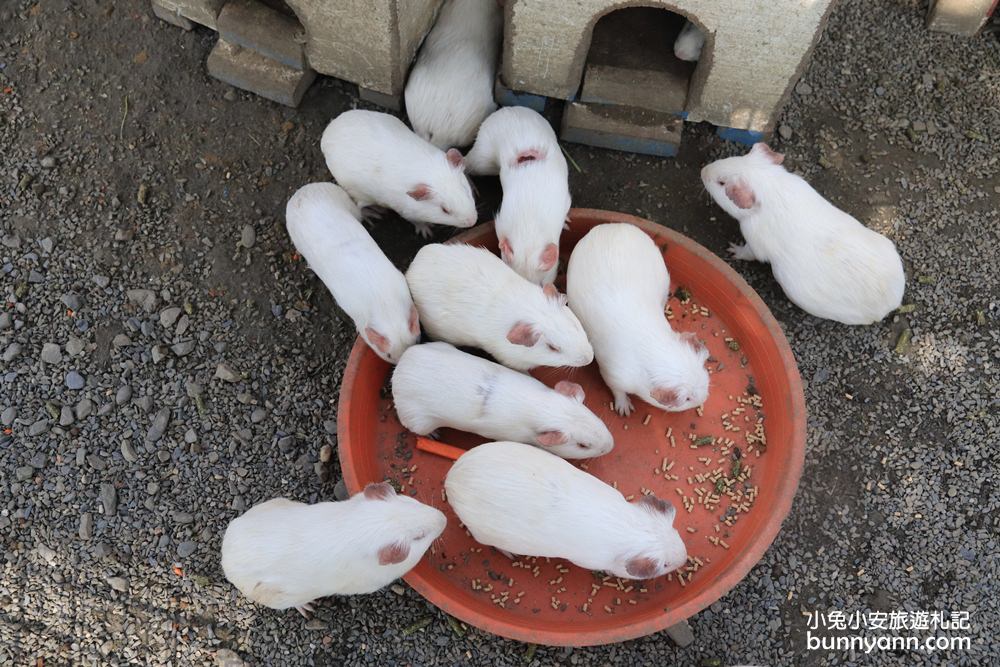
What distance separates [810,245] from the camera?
3.95 m

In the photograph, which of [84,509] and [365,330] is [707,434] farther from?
[84,509]

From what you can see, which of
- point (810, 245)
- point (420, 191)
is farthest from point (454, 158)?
point (810, 245)

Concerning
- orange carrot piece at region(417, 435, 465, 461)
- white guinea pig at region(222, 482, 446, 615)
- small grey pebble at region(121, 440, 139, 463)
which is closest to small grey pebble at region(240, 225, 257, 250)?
small grey pebble at region(121, 440, 139, 463)

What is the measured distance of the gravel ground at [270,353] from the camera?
3730mm

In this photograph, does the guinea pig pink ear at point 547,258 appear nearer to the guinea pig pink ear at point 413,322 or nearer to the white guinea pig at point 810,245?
the guinea pig pink ear at point 413,322

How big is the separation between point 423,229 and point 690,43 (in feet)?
5.54

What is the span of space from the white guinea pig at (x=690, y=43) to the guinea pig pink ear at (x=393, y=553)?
2852 mm

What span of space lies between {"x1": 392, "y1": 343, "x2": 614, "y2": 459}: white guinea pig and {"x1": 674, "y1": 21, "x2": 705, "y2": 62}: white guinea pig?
1.95 meters

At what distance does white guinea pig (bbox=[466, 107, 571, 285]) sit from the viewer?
3.83 metres

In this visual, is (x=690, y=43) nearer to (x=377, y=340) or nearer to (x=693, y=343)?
(x=693, y=343)

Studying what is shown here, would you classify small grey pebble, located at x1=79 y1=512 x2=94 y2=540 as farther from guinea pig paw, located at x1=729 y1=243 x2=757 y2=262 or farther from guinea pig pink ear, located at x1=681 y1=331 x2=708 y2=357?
guinea pig paw, located at x1=729 y1=243 x2=757 y2=262

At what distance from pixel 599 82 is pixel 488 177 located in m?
0.78

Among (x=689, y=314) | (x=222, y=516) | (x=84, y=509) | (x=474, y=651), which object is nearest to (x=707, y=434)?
(x=689, y=314)

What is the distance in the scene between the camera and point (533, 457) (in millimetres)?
3396
